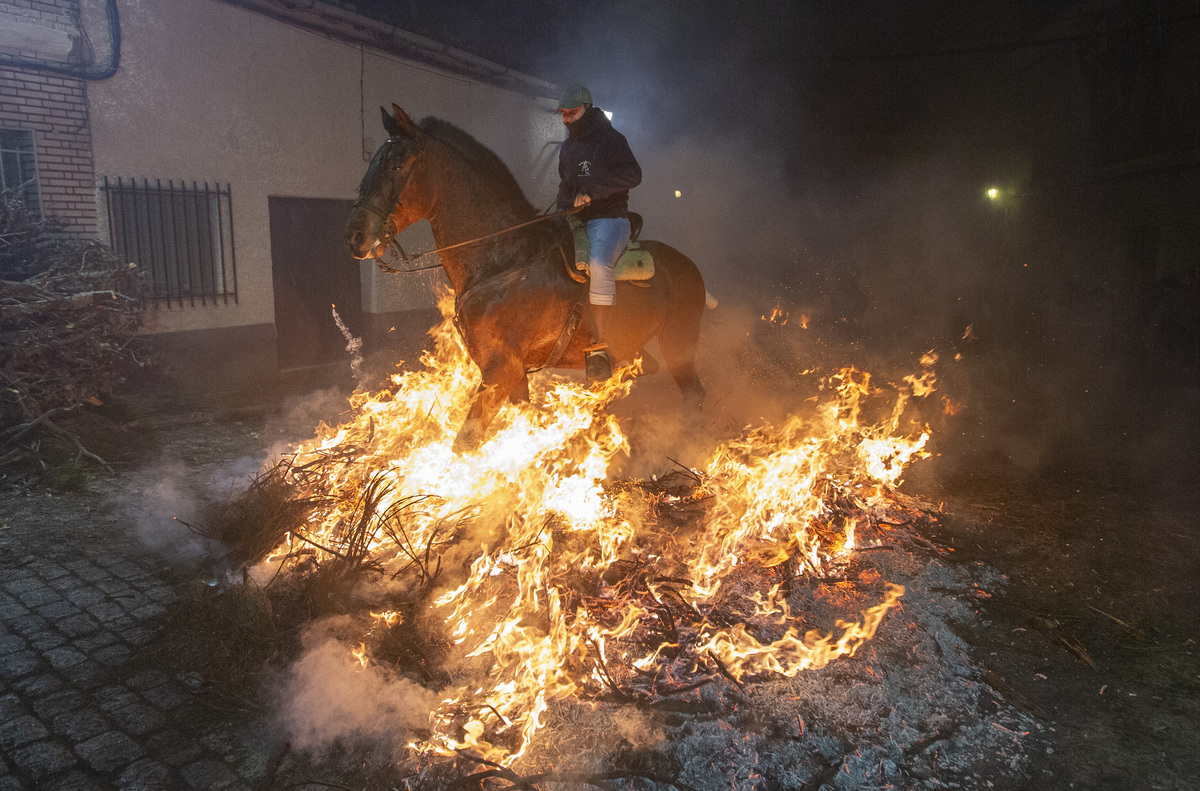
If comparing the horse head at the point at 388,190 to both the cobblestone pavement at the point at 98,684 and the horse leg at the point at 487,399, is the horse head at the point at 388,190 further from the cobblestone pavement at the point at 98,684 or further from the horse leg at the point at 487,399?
the cobblestone pavement at the point at 98,684

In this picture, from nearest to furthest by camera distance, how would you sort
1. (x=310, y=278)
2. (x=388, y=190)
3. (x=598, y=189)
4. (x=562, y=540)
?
1. (x=562, y=540)
2. (x=388, y=190)
3. (x=598, y=189)
4. (x=310, y=278)

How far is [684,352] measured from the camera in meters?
7.33

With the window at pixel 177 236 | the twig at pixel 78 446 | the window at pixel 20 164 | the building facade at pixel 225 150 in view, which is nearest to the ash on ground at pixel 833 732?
the twig at pixel 78 446

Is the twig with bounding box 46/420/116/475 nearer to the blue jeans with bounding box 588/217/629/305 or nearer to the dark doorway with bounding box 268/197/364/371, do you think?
the blue jeans with bounding box 588/217/629/305

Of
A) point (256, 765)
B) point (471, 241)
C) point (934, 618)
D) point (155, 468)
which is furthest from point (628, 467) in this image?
point (155, 468)

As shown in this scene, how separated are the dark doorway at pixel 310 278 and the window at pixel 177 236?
1.02 m

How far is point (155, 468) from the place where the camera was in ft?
22.1

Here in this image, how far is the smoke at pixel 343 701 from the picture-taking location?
10.5 ft

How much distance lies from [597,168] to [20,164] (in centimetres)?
765

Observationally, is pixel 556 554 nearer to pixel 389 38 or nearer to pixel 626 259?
pixel 626 259

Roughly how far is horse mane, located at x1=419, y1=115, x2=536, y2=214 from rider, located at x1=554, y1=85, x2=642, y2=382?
0.49 meters

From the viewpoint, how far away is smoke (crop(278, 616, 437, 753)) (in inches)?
126

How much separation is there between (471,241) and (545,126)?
1407 cm

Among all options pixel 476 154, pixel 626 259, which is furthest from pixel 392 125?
pixel 626 259
